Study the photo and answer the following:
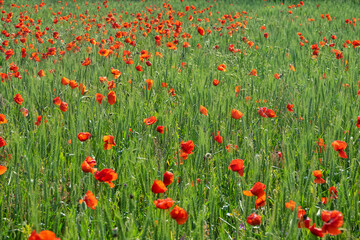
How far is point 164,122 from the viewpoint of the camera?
1840mm

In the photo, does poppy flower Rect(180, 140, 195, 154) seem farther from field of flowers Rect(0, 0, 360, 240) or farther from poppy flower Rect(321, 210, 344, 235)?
poppy flower Rect(321, 210, 344, 235)

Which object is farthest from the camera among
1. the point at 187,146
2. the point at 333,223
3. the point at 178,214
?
the point at 187,146

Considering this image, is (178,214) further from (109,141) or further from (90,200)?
(109,141)

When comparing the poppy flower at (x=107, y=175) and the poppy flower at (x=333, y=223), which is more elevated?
the poppy flower at (x=333, y=223)

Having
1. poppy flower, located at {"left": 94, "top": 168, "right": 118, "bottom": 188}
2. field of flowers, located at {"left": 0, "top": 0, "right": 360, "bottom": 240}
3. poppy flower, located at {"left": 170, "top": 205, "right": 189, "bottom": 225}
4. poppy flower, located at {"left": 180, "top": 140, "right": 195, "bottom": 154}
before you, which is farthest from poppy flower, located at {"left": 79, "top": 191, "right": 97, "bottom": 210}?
poppy flower, located at {"left": 180, "top": 140, "right": 195, "bottom": 154}

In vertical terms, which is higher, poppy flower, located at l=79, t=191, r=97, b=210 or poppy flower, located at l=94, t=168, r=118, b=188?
poppy flower, located at l=94, t=168, r=118, b=188

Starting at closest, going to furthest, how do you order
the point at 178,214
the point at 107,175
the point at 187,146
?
1. the point at 178,214
2. the point at 107,175
3. the point at 187,146

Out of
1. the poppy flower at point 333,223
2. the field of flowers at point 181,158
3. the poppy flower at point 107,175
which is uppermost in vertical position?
the poppy flower at point 333,223

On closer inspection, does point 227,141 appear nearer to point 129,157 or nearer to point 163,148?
point 163,148

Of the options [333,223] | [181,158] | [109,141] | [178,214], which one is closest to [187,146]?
[181,158]

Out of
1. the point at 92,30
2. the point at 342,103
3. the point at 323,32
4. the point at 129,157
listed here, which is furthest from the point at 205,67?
the point at 92,30

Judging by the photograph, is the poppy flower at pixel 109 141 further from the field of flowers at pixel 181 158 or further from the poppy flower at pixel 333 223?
the poppy flower at pixel 333 223

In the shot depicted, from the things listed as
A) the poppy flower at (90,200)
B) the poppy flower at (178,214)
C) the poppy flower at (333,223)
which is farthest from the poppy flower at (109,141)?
the poppy flower at (333,223)

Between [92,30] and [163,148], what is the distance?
15.0ft
